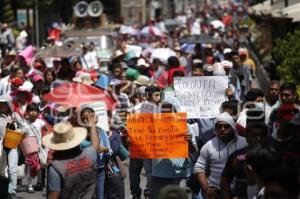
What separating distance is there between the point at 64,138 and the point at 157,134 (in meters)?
2.60

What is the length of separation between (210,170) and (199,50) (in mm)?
12507

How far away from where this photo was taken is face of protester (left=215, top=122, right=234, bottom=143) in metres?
8.64

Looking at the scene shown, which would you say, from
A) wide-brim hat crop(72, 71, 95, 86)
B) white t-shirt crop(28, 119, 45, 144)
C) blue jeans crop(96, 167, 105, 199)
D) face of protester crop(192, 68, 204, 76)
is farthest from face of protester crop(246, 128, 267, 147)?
white t-shirt crop(28, 119, 45, 144)

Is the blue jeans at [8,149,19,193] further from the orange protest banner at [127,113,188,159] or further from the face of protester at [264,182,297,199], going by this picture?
the face of protester at [264,182,297,199]

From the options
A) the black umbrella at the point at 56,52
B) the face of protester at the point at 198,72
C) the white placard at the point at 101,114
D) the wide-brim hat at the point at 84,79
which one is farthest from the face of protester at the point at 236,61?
the white placard at the point at 101,114

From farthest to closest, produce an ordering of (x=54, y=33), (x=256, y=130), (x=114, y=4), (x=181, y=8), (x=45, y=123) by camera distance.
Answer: (x=181, y=8) < (x=114, y=4) < (x=54, y=33) < (x=45, y=123) < (x=256, y=130)

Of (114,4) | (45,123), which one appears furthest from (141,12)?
(45,123)

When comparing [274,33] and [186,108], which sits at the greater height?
[186,108]

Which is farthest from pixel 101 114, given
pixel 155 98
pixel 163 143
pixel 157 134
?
pixel 155 98

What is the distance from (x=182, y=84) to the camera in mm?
12023

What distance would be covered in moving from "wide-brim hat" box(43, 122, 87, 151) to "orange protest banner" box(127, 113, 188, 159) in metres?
2.25

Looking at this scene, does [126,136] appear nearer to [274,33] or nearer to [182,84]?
[182,84]

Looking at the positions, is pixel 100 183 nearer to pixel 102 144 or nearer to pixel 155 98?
pixel 102 144

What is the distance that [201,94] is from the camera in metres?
11.8
